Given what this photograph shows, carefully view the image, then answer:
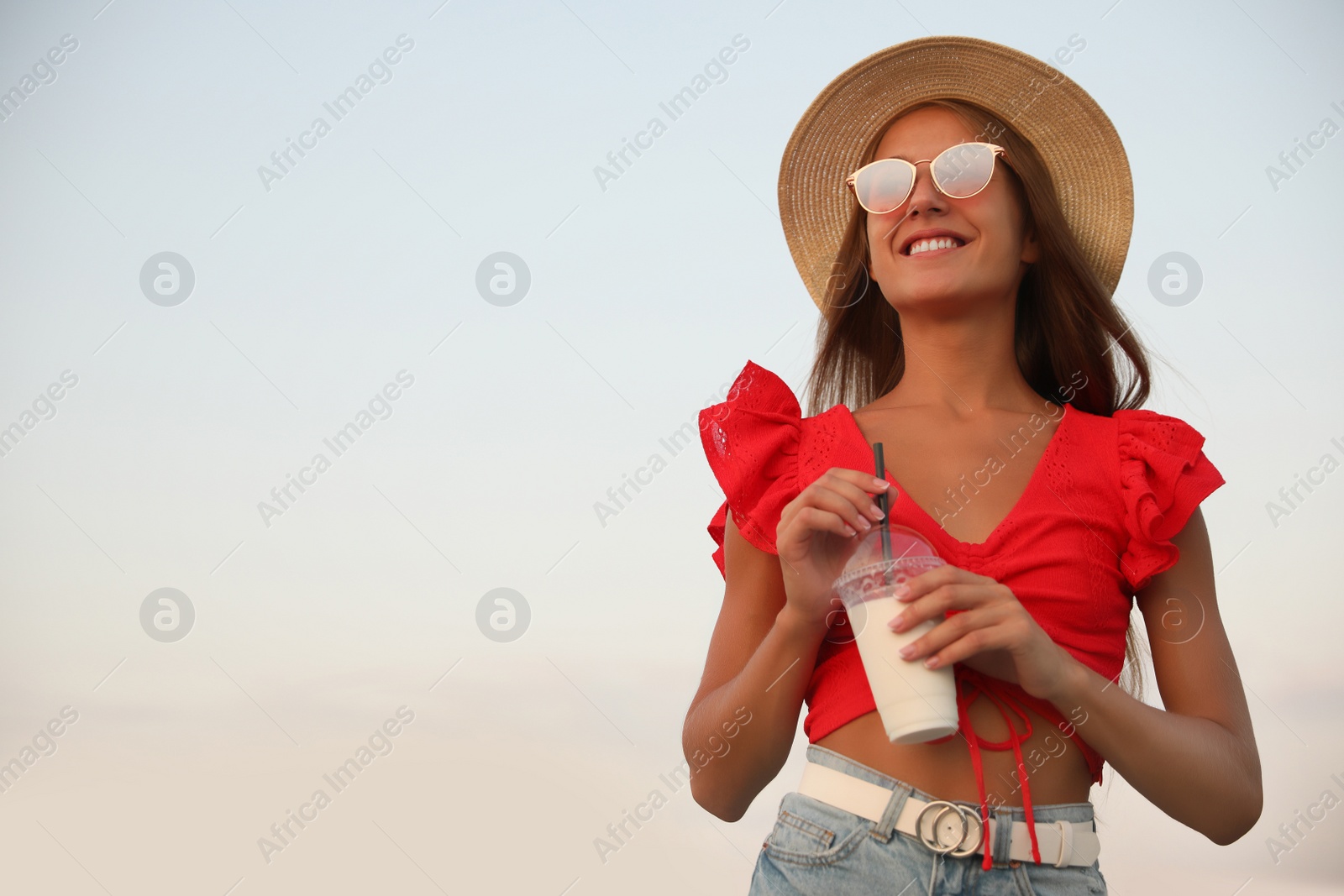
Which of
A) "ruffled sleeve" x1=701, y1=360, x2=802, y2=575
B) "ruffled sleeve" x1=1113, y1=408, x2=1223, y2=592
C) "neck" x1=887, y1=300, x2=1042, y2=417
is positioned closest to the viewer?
"ruffled sleeve" x1=1113, y1=408, x2=1223, y2=592

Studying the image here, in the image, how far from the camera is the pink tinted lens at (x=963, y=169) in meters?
2.77

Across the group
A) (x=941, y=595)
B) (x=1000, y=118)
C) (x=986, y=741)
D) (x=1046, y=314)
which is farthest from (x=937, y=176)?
(x=986, y=741)

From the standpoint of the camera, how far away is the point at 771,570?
2.64 metres

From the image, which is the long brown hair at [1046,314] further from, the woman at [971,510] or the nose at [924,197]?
the nose at [924,197]

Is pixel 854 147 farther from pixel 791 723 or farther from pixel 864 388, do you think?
pixel 791 723

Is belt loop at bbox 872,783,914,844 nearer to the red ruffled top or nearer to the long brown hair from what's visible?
the red ruffled top

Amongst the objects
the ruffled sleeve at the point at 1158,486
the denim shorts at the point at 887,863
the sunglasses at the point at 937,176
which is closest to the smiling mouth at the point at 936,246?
the sunglasses at the point at 937,176

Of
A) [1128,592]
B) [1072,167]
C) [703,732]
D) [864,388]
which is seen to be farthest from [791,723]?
[1072,167]

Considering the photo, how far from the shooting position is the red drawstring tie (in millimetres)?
2150

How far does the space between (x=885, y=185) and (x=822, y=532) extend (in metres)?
1.04

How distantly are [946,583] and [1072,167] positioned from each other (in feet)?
5.31

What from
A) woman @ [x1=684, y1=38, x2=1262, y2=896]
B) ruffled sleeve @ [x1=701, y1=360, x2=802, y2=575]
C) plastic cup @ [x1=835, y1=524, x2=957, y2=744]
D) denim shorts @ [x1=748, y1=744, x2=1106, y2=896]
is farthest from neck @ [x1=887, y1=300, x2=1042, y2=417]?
denim shorts @ [x1=748, y1=744, x2=1106, y2=896]

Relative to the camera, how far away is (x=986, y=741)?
88.4 inches

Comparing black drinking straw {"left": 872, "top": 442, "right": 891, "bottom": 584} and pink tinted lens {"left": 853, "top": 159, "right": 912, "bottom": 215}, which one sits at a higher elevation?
pink tinted lens {"left": 853, "top": 159, "right": 912, "bottom": 215}
